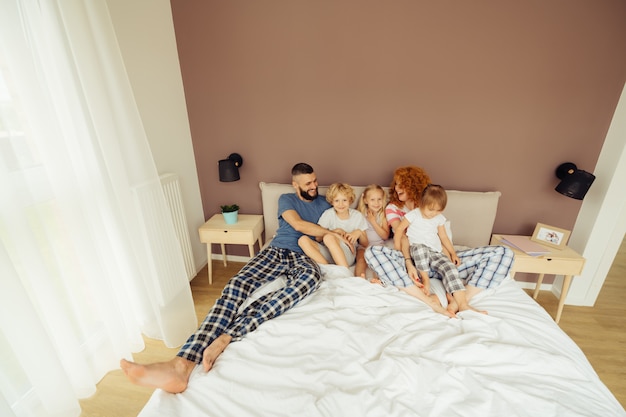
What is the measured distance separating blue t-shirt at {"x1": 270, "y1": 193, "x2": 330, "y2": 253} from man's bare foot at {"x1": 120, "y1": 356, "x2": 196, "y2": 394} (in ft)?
3.64

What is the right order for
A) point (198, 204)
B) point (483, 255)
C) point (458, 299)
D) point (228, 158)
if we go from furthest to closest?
point (198, 204)
point (228, 158)
point (483, 255)
point (458, 299)

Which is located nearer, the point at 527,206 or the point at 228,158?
the point at 527,206

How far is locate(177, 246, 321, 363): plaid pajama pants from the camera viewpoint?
4.40 feet

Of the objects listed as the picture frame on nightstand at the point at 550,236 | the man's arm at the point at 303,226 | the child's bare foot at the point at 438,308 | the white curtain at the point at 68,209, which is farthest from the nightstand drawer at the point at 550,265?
the white curtain at the point at 68,209

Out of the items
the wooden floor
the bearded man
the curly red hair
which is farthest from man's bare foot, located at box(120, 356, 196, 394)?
the curly red hair

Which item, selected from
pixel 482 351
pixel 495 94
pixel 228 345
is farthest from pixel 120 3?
pixel 482 351

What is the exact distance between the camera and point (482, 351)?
3.82 feet

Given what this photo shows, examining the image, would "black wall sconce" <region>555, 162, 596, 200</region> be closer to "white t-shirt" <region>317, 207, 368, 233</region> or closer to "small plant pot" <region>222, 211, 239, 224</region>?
"white t-shirt" <region>317, 207, 368, 233</region>

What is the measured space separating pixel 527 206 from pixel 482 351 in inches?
62.5

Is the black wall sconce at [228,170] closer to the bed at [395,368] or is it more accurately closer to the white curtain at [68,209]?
the white curtain at [68,209]

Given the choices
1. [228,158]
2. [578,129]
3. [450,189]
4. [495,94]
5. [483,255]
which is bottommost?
[483,255]

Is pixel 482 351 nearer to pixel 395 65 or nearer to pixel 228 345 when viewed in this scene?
pixel 228 345

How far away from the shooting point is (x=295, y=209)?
7.19ft

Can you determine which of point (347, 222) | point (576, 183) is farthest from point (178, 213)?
point (576, 183)
